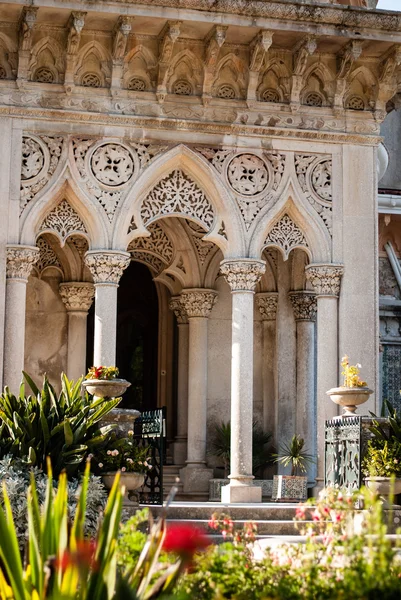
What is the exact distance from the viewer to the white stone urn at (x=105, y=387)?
15.4 m

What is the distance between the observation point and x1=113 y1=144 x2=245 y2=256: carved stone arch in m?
17.9

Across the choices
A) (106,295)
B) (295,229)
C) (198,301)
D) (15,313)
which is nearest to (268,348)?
(198,301)

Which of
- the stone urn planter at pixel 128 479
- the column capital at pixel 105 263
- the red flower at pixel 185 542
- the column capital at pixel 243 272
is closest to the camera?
the red flower at pixel 185 542

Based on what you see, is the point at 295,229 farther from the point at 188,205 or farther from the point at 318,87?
the point at 318,87

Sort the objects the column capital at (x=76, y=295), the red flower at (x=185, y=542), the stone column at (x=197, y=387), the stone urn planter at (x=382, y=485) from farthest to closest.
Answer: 1. the column capital at (x=76, y=295)
2. the stone column at (x=197, y=387)
3. the stone urn planter at (x=382, y=485)
4. the red flower at (x=185, y=542)

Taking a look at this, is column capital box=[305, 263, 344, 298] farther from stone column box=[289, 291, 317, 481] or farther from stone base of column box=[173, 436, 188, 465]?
stone base of column box=[173, 436, 188, 465]

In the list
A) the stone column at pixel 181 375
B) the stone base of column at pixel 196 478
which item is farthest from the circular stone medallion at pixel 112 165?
the stone base of column at pixel 196 478

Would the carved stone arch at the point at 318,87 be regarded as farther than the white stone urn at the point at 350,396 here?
Yes

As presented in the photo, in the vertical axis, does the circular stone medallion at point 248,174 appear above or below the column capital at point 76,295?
above

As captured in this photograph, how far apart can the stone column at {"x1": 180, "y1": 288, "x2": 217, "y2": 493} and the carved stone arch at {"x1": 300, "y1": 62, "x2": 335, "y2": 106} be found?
369 cm

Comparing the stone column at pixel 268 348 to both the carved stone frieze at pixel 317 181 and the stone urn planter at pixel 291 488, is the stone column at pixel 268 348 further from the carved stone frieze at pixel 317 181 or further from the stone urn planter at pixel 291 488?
the carved stone frieze at pixel 317 181

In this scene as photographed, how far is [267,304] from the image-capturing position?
21.0 metres

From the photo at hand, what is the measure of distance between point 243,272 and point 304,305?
8.81ft

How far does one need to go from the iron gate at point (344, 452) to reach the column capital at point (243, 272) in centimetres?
302
